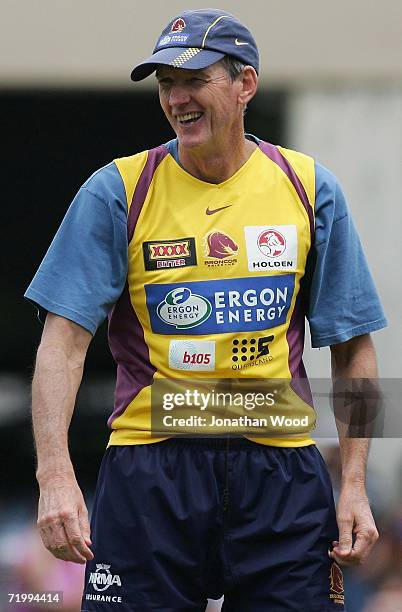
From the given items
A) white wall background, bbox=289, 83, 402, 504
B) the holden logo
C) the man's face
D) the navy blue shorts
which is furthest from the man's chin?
white wall background, bbox=289, 83, 402, 504

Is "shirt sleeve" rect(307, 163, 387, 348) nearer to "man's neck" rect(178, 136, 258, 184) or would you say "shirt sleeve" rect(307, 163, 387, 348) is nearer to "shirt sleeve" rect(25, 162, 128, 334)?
"man's neck" rect(178, 136, 258, 184)

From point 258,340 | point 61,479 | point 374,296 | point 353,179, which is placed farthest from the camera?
point 353,179

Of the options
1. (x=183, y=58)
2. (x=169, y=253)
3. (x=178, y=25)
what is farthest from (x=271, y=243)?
(x=178, y=25)

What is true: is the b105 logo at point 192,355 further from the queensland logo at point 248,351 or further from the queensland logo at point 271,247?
the queensland logo at point 271,247

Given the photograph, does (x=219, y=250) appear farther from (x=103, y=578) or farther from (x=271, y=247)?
(x=103, y=578)

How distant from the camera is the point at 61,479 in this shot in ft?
10.1

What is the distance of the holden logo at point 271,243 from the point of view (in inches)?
131

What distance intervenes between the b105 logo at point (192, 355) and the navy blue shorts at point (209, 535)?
7.4 inches

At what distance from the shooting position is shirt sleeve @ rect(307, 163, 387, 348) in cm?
342

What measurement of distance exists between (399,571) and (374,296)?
2.07 m

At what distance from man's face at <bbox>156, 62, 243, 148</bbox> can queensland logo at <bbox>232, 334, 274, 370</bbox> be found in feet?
1.72

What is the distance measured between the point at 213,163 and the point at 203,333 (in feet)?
1.53

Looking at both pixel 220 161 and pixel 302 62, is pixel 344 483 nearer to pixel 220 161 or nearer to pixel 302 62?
pixel 220 161

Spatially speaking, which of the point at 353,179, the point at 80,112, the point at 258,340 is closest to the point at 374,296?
the point at 258,340
